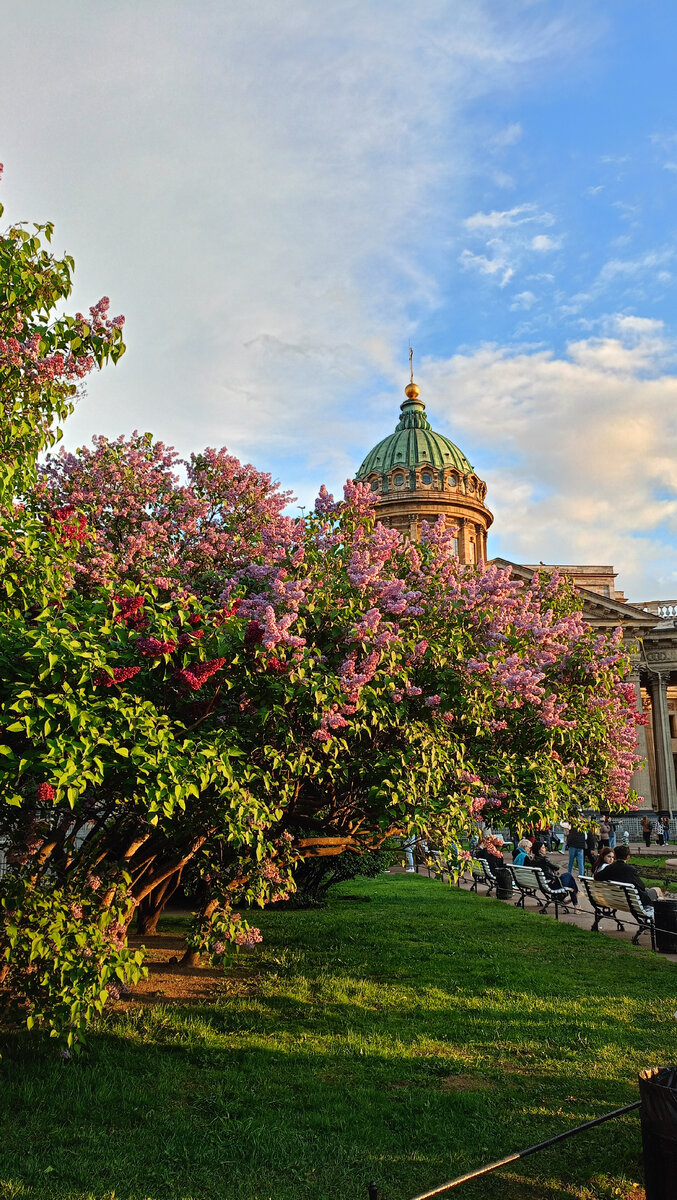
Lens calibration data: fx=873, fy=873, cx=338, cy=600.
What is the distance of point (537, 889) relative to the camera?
56.5 ft

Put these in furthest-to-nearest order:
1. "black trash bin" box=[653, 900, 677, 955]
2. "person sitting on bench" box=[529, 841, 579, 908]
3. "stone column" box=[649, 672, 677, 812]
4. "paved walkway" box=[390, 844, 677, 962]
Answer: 1. "stone column" box=[649, 672, 677, 812]
2. "person sitting on bench" box=[529, 841, 579, 908]
3. "paved walkway" box=[390, 844, 677, 962]
4. "black trash bin" box=[653, 900, 677, 955]

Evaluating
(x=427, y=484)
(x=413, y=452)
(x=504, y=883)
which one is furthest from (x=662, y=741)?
(x=504, y=883)

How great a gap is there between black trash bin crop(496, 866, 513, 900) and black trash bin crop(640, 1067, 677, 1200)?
46.8 feet

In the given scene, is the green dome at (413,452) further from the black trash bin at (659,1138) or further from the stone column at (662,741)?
the black trash bin at (659,1138)

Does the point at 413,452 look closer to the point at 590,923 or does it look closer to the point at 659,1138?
the point at 590,923

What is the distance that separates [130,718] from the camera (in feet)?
16.7

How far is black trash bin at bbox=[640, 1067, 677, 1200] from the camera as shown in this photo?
4.67 meters

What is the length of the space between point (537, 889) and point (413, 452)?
66.9 m

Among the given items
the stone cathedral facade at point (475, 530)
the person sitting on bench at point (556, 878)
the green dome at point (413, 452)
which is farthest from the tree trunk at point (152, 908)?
the green dome at point (413, 452)

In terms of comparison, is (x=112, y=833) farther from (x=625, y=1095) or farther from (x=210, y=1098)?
(x=625, y=1095)

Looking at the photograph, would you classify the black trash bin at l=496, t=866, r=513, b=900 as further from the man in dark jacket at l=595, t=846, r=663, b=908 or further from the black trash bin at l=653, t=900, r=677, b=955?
the black trash bin at l=653, t=900, r=677, b=955

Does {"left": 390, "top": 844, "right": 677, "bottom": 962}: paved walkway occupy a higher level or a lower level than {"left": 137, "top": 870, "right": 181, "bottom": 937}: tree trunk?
lower

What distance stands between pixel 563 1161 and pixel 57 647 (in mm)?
4589

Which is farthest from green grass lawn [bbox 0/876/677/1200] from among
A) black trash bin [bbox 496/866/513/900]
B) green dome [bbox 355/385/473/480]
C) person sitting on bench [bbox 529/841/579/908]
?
green dome [bbox 355/385/473/480]
